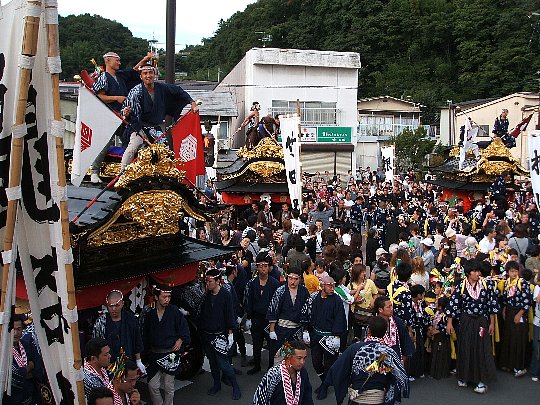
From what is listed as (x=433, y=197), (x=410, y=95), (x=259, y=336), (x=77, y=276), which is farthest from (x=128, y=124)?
(x=410, y=95)

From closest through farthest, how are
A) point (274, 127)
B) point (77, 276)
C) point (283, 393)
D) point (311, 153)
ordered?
point (283, 393) < point (77, 276) < point (274, 127) < point (311, 153)

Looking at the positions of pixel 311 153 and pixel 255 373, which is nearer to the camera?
pixel 255 373

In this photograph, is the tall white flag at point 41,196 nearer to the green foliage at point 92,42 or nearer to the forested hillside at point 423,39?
the forested hillside at point 423,39

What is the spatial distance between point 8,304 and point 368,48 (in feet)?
164

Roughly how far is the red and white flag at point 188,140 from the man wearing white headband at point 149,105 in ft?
0.67

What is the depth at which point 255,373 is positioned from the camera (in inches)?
319

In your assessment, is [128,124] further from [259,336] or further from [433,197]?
[433,197]

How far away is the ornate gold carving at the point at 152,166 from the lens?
6.79 m

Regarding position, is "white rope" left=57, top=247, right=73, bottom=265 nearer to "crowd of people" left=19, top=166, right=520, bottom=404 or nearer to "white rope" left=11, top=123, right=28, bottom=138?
"white rope" left=11, top=123, right=28, bottom=138

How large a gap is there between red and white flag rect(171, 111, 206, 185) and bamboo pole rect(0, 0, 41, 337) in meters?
4.55

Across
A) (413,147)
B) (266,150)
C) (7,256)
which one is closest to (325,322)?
(7,256)

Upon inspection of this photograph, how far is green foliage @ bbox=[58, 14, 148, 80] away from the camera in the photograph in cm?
4934

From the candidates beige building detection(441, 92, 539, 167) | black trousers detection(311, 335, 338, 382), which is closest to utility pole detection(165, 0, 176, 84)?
black trousers detection(311, 335, 338, 382)

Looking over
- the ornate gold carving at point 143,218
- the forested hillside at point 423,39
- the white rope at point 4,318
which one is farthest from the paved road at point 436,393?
the forested hillside at point 423,39
